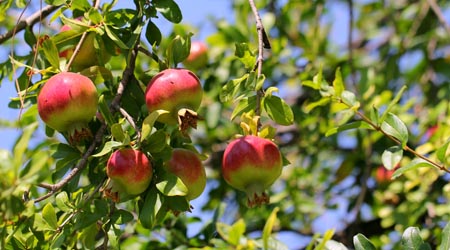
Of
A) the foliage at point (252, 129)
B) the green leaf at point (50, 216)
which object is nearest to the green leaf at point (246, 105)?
the foliage at point (252, 129)

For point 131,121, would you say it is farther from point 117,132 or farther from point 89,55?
point 89,55

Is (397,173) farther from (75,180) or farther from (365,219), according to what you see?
(365,219)

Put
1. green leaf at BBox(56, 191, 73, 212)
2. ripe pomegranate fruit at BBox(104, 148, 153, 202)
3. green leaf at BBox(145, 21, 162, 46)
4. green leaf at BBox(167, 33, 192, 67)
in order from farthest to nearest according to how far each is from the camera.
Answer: green leaf at BBox(145, 21, 162, 46), green leaf at BBox(167, 33, 192, 67), green leaf at BBox(56, 191, 73, 212), ripe pomegranate fruit at BBox(104, 148, 153, 202)

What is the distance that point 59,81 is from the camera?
155cm

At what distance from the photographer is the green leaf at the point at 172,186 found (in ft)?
4.81

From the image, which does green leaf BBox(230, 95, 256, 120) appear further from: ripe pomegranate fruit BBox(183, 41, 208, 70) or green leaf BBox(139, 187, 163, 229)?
ripe pomegranate fruit BBox(183, 41, 208, 70)

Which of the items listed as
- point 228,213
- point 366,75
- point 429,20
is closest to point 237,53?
point 366,75

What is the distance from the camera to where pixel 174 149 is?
1.60 meters

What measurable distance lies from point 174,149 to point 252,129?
7.0 inches

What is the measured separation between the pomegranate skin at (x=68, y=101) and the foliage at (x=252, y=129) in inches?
1.3

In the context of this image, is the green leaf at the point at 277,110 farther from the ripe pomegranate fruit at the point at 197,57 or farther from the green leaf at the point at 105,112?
the ripe pomegranate fruit at the point at 197,57

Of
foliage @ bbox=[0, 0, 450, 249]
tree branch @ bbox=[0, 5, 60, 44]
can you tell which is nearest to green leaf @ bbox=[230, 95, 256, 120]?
foliage @ bbox=[0, 0, 450, 249]

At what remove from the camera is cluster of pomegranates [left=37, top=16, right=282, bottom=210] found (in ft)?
4.95

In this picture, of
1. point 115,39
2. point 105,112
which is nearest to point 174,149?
point 105,112
